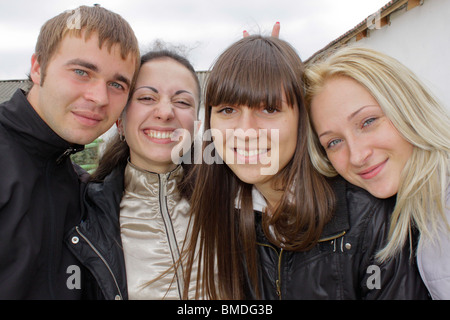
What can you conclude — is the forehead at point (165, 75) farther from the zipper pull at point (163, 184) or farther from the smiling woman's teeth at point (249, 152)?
the smiling woman's teeth at point (249, 152)

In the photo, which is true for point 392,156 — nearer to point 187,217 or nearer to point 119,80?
point 187,217

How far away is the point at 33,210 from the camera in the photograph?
1.40m

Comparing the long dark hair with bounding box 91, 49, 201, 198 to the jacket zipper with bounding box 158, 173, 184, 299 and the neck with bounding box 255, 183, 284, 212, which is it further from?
the neck with bounding box 255, 183, 284, 212

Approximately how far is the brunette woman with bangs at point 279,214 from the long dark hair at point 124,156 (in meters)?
0.30

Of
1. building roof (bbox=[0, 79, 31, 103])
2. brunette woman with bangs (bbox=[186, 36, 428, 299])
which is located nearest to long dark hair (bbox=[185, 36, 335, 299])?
brunette woman with bangs (bbox=[186, 36, 428, 299])

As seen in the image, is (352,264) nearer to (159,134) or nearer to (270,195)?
(270,195)

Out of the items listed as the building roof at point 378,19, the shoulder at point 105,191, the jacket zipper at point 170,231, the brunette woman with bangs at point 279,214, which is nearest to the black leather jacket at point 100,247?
the shoulder at point 105,191

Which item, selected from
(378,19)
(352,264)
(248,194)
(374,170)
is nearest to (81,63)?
(248,194)

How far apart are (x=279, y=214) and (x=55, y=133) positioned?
118 centimetres

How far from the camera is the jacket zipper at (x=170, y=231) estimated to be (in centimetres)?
164

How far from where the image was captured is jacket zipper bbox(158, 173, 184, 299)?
1.64 meters

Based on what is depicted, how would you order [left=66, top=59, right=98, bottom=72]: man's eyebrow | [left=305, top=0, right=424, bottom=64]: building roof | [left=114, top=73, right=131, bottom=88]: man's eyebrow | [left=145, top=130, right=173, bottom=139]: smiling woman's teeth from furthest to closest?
[left=305, top=0, right=424, bottom=64]: building roof → [left=145, top=130, right=173, bottom=139]: smiling woman's teeth → [left=114, top=73, right=131, bottom=88]: man's eyebrow → [left=66, top=59, right=98, bottom=72]: man's eyebrow

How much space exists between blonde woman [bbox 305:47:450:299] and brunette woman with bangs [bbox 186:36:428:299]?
0.10 meters

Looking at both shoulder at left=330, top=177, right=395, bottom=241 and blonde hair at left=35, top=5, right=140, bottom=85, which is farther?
blonde hair at left=35, top=5, right=140, bottom=85
